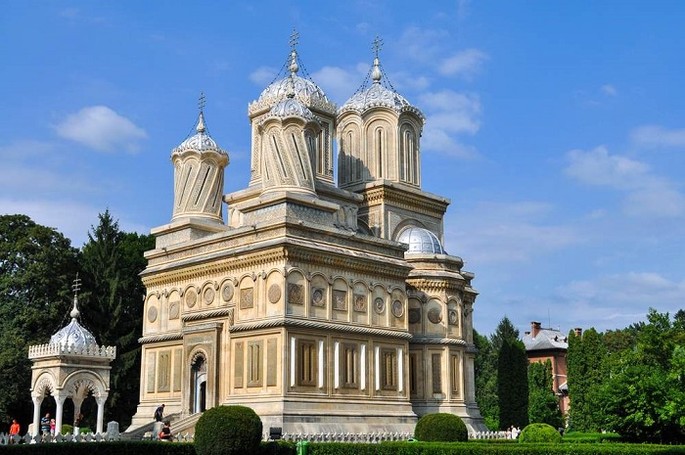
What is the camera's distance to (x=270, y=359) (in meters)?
24.1

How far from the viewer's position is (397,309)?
91.1 feet

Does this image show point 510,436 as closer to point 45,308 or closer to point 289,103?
point 289,103

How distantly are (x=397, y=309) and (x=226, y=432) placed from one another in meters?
10.9

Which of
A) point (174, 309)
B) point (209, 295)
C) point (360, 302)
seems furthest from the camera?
point (174, 309)

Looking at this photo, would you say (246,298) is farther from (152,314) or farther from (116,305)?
(116,305)

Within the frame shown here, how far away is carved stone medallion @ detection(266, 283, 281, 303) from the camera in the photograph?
24375 millimetres

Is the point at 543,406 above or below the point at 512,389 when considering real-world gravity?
below

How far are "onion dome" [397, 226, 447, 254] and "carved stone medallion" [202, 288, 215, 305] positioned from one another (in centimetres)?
794

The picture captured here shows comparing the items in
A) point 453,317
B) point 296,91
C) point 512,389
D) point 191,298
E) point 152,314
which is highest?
point 296,91

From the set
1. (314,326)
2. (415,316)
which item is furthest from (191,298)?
(415,316)

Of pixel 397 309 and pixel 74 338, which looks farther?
pixel 397 309

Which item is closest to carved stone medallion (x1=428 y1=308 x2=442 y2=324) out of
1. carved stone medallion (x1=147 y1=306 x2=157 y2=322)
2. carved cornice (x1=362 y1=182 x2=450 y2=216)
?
carved cornice (x1=362 y1=182 x2=450 y2=216)

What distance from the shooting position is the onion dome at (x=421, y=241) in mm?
31016

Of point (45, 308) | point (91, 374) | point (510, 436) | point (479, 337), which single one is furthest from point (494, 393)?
point (91, 374)
